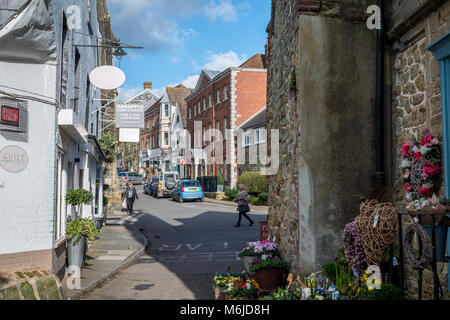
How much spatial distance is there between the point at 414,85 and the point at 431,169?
1.28m

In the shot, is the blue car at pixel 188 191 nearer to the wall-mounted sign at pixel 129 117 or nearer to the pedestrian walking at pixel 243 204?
the pedestrian walking at pixel 243 204

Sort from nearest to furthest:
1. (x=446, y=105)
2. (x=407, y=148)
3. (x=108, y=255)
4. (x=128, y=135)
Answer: (x=446, y=105)
(x=407, y=148)
(x=108, y=255)
(x=128, y=135)

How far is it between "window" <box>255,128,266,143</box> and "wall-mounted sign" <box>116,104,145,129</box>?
15210 millimetres

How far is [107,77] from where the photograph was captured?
11.7 meters

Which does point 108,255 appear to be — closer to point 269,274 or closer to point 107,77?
point 107,77

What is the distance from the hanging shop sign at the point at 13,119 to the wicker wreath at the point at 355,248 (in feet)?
17.8

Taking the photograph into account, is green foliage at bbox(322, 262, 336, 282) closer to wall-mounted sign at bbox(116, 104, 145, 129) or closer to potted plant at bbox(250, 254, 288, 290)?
potted plant at bbox(250, 254, 288, 290)

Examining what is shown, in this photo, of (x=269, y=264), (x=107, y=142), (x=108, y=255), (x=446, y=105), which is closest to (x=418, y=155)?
(x=446, y=105)

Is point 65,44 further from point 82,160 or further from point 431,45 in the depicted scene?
point 431,45

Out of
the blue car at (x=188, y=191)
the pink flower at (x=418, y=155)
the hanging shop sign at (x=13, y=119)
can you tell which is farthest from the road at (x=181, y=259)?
the blue car at (x=188, y=191)

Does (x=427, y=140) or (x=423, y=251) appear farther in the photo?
(x=427, y=140)

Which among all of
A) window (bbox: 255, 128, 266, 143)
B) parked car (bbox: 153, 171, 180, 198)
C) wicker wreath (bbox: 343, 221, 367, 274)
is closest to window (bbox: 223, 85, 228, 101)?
window (bbox: 255, 128, 266, 143)

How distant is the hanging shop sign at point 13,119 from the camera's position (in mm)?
6844

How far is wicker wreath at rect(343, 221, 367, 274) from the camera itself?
17.1ft
